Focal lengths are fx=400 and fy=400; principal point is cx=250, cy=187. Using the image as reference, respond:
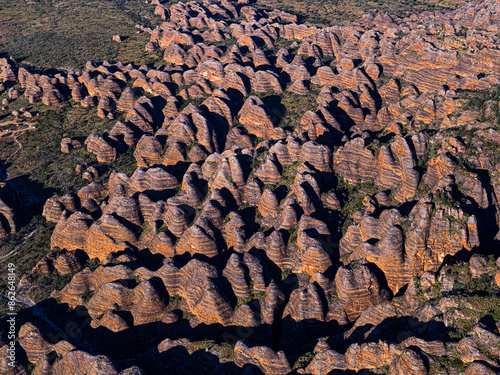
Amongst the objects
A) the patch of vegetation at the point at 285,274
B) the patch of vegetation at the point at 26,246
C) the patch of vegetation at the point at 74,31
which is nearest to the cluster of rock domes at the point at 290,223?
the patch of vegetation at the point at 285,274

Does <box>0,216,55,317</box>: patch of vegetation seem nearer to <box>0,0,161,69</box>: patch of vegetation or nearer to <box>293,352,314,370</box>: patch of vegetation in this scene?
<box>293,352,314,370</box>: patch of vegetation

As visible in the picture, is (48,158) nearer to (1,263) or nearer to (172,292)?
(1,263)

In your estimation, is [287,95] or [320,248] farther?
[287,95]

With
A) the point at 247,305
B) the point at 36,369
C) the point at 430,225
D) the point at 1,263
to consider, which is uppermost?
the point at 430,225

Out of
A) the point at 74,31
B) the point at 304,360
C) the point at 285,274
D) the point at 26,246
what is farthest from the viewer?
the point at 74,31

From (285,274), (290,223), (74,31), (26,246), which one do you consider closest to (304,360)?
(285,274)

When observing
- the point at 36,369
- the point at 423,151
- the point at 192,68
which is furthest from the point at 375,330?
the point at 192,68

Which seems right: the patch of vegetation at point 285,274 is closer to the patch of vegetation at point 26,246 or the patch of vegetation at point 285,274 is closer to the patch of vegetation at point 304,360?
the patch of vegetation at point 304,360

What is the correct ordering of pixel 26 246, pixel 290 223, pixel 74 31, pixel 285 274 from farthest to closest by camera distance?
pixel 74 31
pixel 26 246
pixel 290 223
pixel 285 274

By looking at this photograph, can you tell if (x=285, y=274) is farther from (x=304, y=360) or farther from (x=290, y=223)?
(x=304, y=360)
